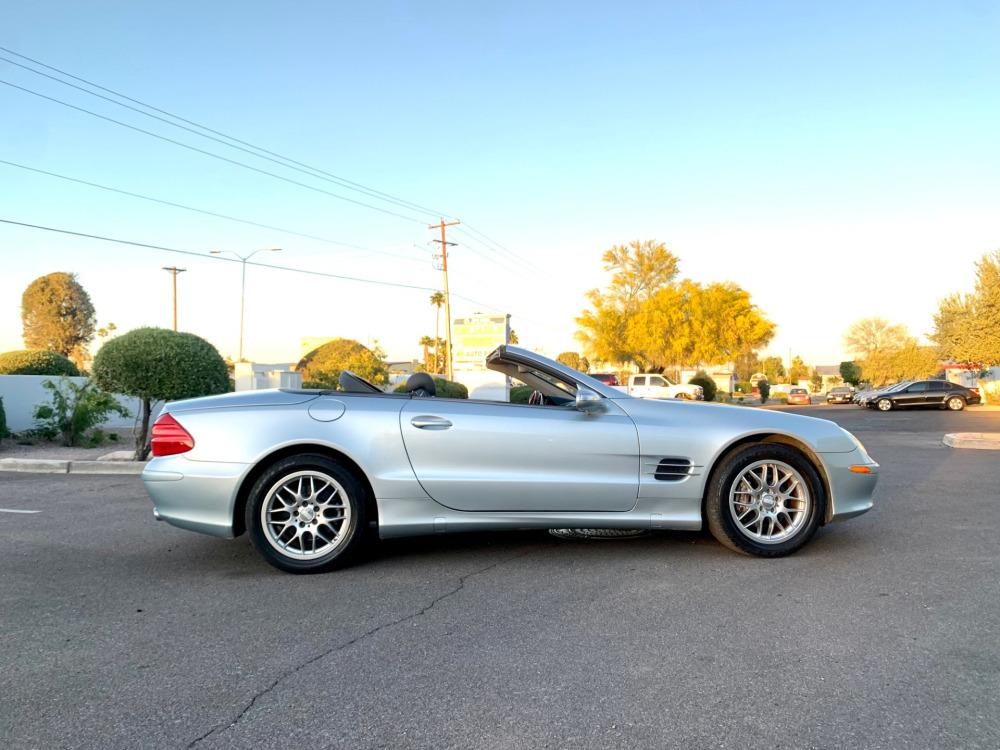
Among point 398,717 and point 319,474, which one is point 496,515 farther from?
point 398,717

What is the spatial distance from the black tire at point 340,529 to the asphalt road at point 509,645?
0.11 m

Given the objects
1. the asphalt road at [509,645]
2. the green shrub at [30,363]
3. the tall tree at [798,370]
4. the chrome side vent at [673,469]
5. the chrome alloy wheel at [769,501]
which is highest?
the tall tree at [798,370]

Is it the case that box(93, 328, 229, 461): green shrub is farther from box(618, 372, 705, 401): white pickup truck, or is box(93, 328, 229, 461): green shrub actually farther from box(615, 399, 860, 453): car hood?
box(618, 372, 705, 401): white pickup truck

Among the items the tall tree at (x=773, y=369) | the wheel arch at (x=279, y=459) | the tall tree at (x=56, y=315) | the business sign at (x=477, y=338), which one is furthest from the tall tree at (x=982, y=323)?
the tall tree at (x=773, y=369)

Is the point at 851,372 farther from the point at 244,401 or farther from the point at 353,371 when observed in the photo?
the point at 244,401

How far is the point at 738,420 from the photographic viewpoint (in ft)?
15.9

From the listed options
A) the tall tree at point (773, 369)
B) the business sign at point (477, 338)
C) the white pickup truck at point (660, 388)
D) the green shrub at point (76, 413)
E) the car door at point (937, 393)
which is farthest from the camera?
the tall tree at point (773, 369)

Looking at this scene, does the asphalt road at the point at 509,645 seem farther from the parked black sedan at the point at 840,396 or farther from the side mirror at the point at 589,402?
the parked black sedan at the point at 840,396

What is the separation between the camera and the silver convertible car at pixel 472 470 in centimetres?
453

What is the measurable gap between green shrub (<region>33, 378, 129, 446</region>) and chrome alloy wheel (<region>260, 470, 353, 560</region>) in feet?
29.1

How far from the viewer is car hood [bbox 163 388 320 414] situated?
4688mm

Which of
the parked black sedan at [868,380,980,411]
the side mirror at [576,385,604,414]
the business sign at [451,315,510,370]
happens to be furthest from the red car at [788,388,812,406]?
the side mirror at [576,385,604,414]

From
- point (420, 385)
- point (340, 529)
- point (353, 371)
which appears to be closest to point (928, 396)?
point (353, 371)

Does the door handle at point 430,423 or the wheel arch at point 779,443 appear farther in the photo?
the wheel arch at point 779,443
